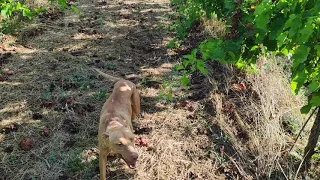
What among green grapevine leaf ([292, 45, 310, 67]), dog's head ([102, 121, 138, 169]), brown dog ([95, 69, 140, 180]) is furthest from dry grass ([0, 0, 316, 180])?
green grapevine leaf ([292, 45, 310, 67])

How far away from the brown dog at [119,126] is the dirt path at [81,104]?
41 centimetres

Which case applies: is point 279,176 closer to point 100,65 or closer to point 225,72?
point 225,72

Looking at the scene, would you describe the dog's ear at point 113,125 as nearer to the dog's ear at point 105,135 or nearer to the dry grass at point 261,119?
the dog's ear at point 105,135

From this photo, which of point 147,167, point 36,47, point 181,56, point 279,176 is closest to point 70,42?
point 36,47

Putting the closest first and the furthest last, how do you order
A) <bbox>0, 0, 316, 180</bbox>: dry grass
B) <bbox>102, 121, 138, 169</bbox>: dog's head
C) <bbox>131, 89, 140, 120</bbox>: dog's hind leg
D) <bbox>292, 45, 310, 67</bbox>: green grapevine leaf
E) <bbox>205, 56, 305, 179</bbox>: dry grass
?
<bbox>292, 45, 310, 67</bbox>: green grapevine leaf < <bbox>102, 121, 138, 169</bbox>: dog's head < <bbox>205, 56, 305, 179</bbox>: dry grass < <bbox>0, 0, 316, 180</bbox>: dry grass < <bbox>131, 89, 140, 120</bbox>: dog's hind leg

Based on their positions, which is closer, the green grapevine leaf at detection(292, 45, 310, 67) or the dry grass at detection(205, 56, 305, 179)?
the green grapevine leaf at detection(292, 45, 310, 67)

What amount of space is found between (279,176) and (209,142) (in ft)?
3.17

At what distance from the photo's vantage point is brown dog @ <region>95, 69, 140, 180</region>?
128 inches

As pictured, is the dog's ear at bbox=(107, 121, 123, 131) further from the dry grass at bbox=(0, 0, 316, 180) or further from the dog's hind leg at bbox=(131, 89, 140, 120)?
the dog's hind leg at bbox=(131, 89, 140, 120)

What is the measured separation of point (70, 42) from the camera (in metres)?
6.87

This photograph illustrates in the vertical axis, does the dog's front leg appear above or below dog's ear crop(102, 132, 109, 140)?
below

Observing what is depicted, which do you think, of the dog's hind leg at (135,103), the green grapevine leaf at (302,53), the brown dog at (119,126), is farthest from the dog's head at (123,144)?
the green grapevine leaf at (302,53)

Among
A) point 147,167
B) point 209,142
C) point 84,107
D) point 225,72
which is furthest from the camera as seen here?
point 225,72

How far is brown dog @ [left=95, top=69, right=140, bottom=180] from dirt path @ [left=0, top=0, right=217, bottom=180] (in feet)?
1.34
